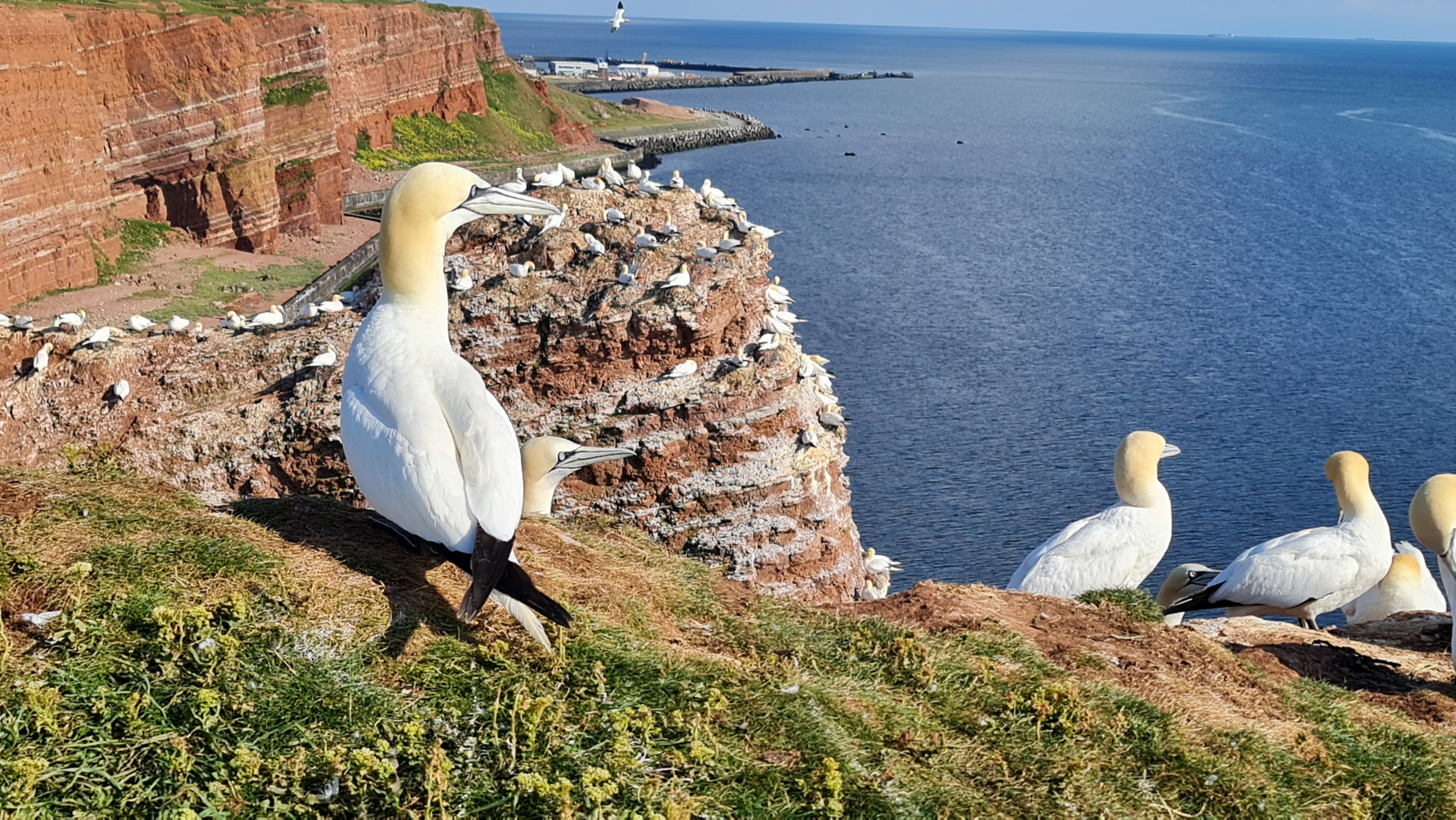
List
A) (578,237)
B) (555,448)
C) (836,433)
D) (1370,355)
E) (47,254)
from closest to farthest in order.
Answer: (555,448) → (578,237) → (836,433) → (47,254) → (1370,355)

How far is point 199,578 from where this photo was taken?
246 inches

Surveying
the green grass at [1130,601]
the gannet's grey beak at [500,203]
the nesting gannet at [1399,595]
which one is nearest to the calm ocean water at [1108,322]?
the nesting gannet at [1399,595]

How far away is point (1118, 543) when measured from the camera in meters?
12.1

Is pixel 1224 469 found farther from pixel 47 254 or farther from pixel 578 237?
pixel 47 254

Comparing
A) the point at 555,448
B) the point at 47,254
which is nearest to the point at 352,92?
the point at 47,254

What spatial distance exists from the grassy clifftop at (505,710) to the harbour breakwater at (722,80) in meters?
129

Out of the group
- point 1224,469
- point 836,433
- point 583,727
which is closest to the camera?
point 583,727

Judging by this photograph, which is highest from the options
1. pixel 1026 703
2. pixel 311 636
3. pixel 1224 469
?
pixel 311 636

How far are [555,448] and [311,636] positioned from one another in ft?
11.6

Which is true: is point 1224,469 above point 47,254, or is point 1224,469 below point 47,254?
below

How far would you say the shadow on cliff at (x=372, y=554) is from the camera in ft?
20.7

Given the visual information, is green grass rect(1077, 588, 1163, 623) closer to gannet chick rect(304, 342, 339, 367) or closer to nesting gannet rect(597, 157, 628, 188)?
gannet chick rect(304, 342, 339, 367)

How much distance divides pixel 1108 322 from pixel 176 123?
3540 cm

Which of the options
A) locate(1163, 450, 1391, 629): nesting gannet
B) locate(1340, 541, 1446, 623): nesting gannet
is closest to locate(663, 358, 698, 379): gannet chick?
locate(1163, 450, 1391, 629): nesting gannet
